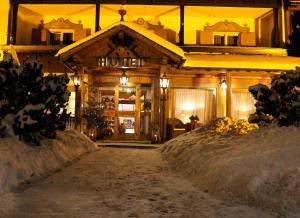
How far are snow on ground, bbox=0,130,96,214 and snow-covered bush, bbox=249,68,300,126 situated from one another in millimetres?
4681

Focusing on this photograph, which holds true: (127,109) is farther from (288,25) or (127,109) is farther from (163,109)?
(288,25)

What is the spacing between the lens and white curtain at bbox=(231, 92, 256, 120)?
18750mm

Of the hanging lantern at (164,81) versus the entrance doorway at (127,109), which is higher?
the hanging lantern at (164,81)

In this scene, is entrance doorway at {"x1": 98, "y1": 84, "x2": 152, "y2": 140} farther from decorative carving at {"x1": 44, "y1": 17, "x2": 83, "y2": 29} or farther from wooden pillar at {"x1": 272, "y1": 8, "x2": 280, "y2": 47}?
wooden pillar at {"x1": 272, "y1": 8, "x2": 280, "y2": 47}

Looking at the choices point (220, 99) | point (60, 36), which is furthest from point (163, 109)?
point (60, 36)

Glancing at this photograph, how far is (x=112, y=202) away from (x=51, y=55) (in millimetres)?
14843

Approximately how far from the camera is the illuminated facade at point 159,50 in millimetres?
15297

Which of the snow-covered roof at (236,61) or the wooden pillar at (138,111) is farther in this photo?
the snow-covered roof at (236,61)

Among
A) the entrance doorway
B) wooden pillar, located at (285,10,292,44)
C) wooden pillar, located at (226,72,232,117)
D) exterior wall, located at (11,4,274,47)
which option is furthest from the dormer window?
wooden pillar, located at (285,10,292,44)


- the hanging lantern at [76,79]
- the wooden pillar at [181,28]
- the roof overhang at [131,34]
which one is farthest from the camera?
the wooden pillar at [181,28]

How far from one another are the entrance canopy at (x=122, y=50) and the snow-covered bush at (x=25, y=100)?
6.31m

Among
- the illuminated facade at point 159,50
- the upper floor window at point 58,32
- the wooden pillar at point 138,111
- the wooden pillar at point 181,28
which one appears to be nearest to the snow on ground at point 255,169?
the illuminated facade at point 159,50

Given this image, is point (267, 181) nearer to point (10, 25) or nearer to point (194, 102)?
point (194, 102)

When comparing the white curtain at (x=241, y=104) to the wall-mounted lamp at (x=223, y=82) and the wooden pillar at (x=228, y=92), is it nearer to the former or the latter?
the wall-mounted lamp at (x=223, y=82)
